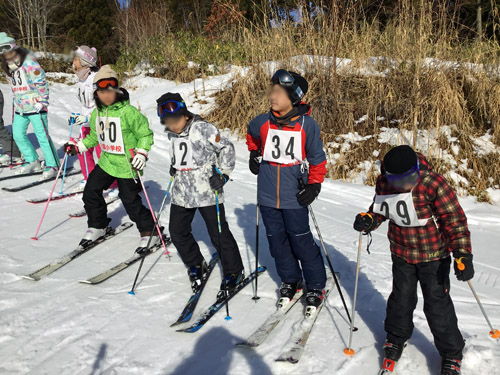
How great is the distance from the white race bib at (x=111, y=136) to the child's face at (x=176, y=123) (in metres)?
0.92

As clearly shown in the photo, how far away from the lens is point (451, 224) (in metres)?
2.57

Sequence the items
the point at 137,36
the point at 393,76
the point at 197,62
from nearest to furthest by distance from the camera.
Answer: the point at 393,76 → the point at 197,62 → the point at 137,36

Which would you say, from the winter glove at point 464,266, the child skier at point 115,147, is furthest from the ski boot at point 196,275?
the winter glove at point 464,266

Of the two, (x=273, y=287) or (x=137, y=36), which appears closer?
(x=273, y=287)

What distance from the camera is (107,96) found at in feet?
13.8

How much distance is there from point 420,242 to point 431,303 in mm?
410

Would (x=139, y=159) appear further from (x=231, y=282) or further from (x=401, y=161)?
(x=401, y=161)

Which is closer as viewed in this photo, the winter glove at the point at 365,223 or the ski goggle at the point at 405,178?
the ski goggle at the point at 405,178

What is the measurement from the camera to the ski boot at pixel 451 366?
8.74 feet

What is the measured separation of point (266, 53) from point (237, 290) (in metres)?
7.56

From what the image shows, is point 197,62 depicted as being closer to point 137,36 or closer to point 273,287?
point 137,36

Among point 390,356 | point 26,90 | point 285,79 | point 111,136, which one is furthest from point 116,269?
point 26,90

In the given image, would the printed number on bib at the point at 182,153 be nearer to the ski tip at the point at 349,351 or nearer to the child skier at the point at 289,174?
the child skier at the point at 289,174

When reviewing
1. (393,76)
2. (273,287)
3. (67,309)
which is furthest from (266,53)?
(67,309)
